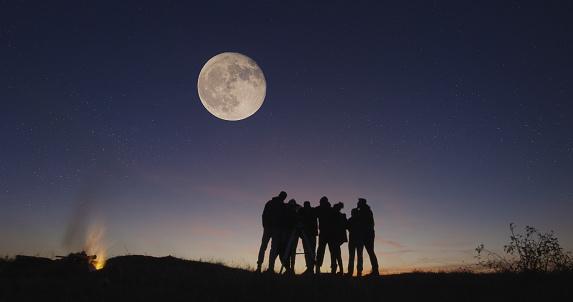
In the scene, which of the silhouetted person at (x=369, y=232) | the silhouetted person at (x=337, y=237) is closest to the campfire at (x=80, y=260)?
the silhouetted person at (x=337, y=237)

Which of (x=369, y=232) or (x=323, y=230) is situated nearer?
(x=323, y=230)

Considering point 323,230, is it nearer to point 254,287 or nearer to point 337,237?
point 337,237

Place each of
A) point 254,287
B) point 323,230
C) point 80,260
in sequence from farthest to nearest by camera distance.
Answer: point 323,230 → point 80,260 → point 254,287

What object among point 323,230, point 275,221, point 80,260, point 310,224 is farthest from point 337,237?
point 80,260

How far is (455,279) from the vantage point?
11.4m

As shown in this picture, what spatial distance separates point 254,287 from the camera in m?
9.02

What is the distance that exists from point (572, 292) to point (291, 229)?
24.1ft

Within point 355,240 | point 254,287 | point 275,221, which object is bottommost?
point 254,287

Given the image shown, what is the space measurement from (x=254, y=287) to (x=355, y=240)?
17.7 ft

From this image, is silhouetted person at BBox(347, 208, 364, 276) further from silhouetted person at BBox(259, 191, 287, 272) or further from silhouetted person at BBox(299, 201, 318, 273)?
silhouetted person at BBox(259, 191, 287, 272)

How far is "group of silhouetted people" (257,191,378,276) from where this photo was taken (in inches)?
511

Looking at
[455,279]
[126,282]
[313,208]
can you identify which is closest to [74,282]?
[126,282]

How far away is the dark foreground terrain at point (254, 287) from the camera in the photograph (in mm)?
8234

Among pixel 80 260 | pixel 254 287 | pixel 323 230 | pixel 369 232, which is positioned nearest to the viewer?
pixel 254 287
